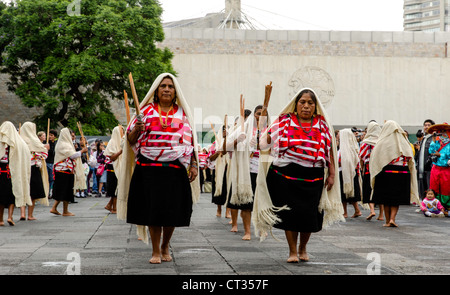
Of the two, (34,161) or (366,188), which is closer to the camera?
(34,161)

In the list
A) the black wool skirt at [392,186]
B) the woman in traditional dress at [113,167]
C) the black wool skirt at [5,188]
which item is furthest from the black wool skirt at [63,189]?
the black wool skirt at [392,186]

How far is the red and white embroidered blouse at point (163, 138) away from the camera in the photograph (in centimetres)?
638

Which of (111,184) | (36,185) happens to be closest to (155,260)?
(36,185)

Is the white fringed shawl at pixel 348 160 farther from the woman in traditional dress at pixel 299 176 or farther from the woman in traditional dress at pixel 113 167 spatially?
the woman in traditional dress at pixel 299 176

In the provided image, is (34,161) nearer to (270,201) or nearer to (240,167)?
(240,167)

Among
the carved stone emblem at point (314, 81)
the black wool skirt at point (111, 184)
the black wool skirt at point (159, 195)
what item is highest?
the carved stone emblem at point (314, 81)

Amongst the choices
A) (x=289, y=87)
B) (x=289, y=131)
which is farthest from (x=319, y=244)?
(x=289, y=87)

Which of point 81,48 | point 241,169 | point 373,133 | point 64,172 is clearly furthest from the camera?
point 81,48

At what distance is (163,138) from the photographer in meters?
6.39

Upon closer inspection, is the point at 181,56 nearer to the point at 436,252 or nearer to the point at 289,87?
the point at 289,87

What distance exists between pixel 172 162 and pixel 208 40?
132 ft

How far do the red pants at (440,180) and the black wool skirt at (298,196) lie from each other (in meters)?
7.36

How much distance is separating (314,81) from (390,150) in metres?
34.4
